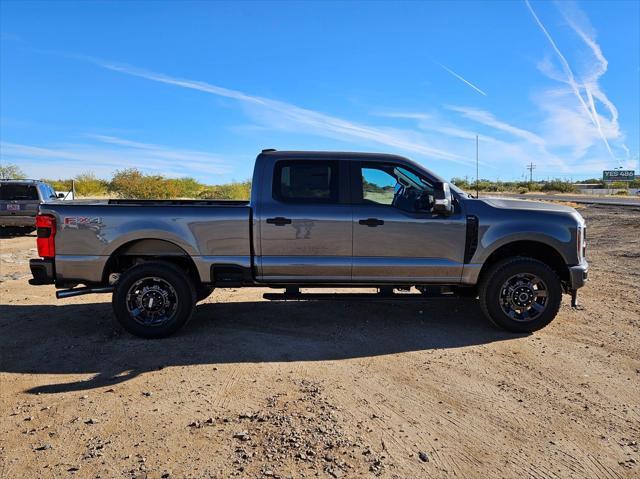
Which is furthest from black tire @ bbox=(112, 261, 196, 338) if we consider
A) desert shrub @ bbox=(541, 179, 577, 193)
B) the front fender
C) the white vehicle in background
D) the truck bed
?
desert shrub @ bbox=(541, 179, 577, 193)

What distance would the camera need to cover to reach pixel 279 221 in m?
5.61

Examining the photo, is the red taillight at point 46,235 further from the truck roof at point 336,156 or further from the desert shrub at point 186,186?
the desert shrub at point 186,186

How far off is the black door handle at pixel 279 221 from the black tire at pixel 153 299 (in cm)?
119

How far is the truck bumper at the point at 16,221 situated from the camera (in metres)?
15.5

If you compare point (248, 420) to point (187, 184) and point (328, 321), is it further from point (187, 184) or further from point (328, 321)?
point (187, 184)

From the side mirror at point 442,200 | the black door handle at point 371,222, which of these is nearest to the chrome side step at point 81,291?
the black door handle at point 371,222

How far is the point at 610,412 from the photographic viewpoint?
12.4 feet

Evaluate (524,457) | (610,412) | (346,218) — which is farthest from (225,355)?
(610,412)

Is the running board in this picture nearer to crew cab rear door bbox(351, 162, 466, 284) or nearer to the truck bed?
crew cab rear door bbox(351, 162, 466, 284)

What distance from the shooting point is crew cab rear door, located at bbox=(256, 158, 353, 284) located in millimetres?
5633

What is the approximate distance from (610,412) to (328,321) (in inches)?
129

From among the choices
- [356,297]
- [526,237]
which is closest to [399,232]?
[356,297]

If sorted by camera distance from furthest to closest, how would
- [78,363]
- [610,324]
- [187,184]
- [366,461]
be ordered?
[187,184] → [610,324] → [78,363] → [366,461]

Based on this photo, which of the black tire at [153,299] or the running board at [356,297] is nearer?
the black tire at [153,299]
